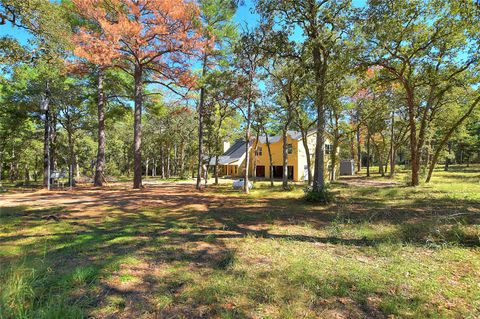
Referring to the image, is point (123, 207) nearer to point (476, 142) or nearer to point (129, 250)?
point (129, 250)

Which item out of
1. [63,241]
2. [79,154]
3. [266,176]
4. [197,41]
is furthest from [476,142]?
[79,154]

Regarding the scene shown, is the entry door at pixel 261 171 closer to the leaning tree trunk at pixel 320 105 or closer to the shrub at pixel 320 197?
the leaning tree trunk at pixel 320 105

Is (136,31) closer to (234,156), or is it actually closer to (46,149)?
(46,149)

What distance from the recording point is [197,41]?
1288 centimetres

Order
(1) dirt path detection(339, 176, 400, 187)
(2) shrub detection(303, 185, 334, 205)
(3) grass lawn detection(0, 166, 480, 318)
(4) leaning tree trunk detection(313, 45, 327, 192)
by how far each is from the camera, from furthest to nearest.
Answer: (1) dirt path detection(339, 176, 400, 187), (4) leaning tree trunk detection(313, 45, 327, 192), (2) shrub detection(303, 185, 334, 205), (3) grass lawn detection(0, 166, 480, 318)

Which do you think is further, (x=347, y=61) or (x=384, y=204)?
(x=347, y=61)

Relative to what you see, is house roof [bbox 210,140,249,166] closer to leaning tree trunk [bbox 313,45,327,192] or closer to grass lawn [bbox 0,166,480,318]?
leaning tree trunk [bbox 313,45,327,192]

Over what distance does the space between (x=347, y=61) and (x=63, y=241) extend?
1134cm

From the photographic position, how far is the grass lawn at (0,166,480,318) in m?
2.74

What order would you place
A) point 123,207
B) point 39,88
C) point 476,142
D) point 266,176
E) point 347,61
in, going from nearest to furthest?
point 123,207 → point 347,61 → point 39,88 → point 266,176 → point 476,142

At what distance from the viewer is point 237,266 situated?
3.84 meters

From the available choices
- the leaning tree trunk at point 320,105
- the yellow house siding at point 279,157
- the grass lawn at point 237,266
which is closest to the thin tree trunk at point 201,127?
the leaning tree trunk at point 320,105

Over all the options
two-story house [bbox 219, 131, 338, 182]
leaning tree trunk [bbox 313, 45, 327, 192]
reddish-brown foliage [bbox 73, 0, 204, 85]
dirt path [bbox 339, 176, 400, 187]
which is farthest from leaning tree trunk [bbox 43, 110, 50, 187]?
dirt path [bbox 339, 176, 400, 187]

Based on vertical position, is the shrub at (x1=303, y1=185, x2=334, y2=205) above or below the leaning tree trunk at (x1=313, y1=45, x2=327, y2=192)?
below
